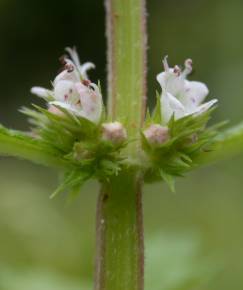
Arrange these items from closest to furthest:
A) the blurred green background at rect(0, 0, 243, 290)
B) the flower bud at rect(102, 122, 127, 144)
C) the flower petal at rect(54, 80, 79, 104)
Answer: the flower bud at rect(102, 122, 127, 144) < the flower petal at rect(54, 80, 79, 104) < the blurred green background at rect(0, 0, 243, 290)

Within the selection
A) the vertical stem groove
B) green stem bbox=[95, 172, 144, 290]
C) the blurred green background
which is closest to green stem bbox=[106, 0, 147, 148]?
the vertical stem groove

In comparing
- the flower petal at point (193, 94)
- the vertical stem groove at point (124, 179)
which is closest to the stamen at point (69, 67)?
the vertical stem groove at point (124, 179)

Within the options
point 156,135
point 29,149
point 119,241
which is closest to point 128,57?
point 156,135

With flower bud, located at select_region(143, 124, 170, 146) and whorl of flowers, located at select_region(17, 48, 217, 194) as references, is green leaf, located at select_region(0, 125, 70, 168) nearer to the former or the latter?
whorl of flowers, located at select_region(17, 48, 217, 194)

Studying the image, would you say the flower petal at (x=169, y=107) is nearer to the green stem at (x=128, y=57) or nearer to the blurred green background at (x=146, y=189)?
the green stem at (x=128, y=57)

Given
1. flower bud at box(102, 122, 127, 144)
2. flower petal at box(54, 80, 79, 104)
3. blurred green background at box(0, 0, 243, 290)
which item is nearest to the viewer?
flower bud at box(102, 122, 127, 144)

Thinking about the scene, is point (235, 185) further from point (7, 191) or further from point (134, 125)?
point (134, 125)
